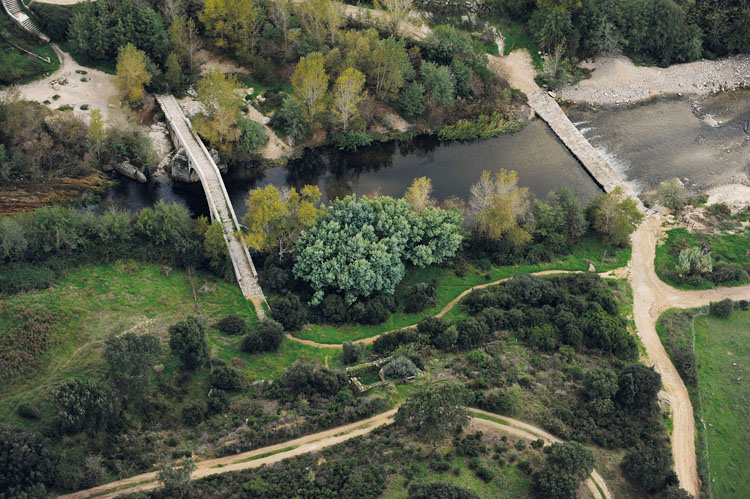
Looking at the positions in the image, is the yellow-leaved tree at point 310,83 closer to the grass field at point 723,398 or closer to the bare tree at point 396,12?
the bare tree at point 396,12

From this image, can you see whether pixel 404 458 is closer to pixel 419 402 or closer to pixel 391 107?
pixel 419 402

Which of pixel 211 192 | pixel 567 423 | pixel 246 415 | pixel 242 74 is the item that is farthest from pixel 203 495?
pixel 242 74

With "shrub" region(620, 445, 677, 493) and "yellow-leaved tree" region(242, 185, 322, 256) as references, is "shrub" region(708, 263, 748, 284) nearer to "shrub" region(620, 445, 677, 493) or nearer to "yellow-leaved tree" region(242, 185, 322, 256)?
"shrub" region(620, 445, 677, 493)

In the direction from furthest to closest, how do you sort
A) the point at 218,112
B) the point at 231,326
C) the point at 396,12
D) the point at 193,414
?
the point at 396,12 < the point at 218,112 < the point at 231,326 < the point at 193,414

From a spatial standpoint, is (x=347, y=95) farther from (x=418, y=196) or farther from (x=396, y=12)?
(x=418, y=196)

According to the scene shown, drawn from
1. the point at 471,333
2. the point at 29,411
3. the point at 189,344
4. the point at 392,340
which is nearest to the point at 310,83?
the point at 392,340

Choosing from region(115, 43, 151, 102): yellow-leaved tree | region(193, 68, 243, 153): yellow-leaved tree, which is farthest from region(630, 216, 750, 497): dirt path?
region(115, 43, 151, 102): yellow-leaved tree
